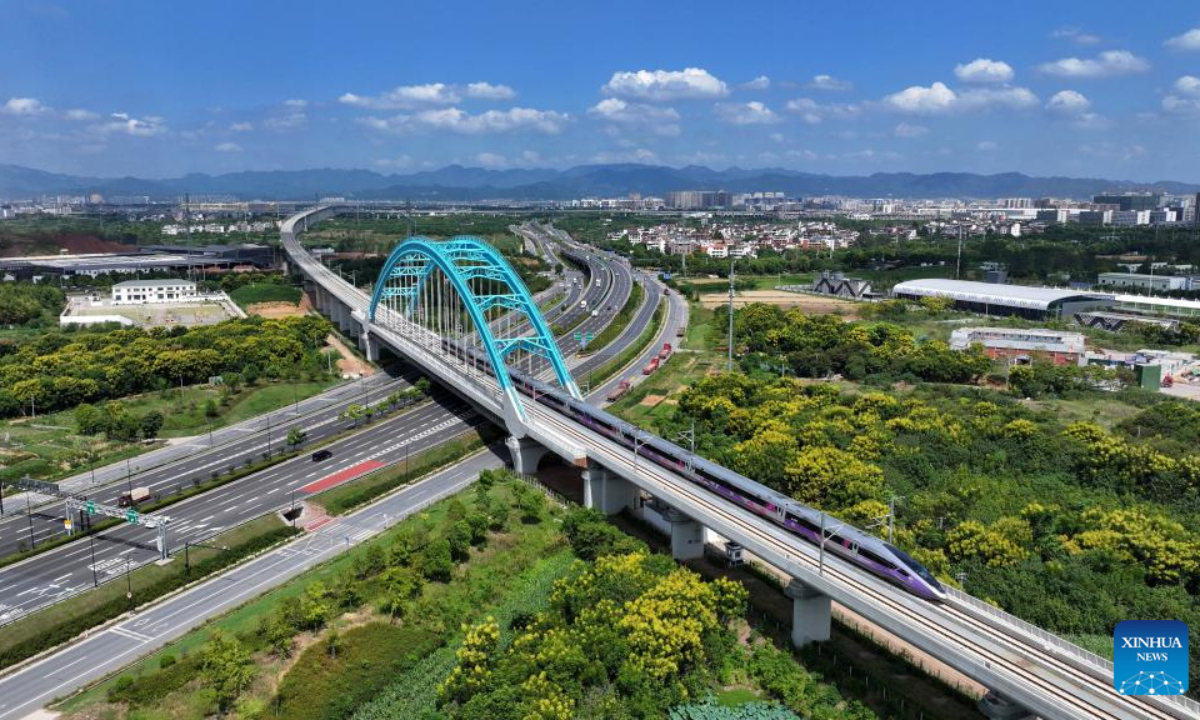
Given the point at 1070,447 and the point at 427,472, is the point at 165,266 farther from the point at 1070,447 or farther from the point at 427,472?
the point at 1070,447

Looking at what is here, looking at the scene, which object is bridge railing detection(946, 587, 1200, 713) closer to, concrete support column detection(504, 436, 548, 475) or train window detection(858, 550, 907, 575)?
train window detection(858, 550, 907, 575)

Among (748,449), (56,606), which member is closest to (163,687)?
(56,606)

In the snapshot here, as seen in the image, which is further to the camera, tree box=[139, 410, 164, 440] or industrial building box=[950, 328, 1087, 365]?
industrial building box=[950, 328, 1087, 365]

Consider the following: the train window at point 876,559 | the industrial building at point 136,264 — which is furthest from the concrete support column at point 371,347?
the industrial building at point 136,264

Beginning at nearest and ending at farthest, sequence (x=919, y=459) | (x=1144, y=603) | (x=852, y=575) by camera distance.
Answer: (x=852, y=575)
(x=1144, y=603)
(x=919, y=459)

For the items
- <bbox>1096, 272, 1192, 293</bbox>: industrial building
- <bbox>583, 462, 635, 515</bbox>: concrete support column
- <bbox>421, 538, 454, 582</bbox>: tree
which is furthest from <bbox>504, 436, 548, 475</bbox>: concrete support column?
<bbox>1096, 272, 1192, 293</bbox>: industrial building

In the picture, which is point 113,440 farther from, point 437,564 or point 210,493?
point 437,564

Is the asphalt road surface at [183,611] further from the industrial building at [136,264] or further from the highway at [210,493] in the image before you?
the industrial building at [136,264]
